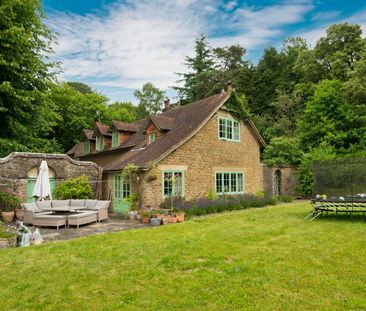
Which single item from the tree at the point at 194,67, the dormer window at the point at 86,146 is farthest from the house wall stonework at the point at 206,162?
the tree at the point at 194,67

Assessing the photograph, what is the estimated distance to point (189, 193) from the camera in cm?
1636

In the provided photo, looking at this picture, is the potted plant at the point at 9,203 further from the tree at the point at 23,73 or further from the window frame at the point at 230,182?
the window frame at the point at 230,182

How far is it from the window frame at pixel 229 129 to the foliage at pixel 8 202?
11.4 m

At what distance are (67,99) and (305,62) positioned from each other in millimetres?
27586

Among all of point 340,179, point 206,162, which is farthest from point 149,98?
point 340,179

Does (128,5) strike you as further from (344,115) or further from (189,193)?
(344,115)

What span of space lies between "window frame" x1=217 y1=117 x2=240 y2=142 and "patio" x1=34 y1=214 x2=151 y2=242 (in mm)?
8186

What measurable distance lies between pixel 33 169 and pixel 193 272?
1299 cm

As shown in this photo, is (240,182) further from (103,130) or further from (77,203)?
(103,130)

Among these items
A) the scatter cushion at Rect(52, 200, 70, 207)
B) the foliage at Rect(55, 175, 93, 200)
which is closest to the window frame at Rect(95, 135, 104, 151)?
the foliage at Rect(55, 175, 93, 200)

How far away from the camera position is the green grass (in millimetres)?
4520

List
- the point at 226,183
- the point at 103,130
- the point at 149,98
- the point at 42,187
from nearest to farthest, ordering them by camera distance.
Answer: the point at 42,187 → the point at 226,183 → the point at 103,130 → the point at 149,98

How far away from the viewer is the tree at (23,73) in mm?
15844

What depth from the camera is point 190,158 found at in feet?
54.0
